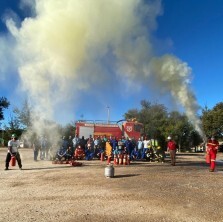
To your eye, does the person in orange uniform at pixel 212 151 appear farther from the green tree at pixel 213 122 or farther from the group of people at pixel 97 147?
the green tree at pixel 213 122

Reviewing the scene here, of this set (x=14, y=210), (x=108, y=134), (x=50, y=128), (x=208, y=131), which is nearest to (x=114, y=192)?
(x=14, y=210)

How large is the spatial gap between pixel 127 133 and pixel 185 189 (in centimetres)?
1618

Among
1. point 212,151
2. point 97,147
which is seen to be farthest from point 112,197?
point 97,147

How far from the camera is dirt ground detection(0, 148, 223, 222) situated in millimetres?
8820

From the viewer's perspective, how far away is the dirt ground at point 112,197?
28.9 feet

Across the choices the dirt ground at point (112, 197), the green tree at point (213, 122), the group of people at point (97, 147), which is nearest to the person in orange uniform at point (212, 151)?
the dirt ground at point (112, 197)

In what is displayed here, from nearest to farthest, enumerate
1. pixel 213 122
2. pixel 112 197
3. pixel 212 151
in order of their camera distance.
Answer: pixel 112 197, pixel 212 151, pixel 213 122

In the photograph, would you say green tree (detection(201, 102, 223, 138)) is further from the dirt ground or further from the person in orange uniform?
the dirt ground

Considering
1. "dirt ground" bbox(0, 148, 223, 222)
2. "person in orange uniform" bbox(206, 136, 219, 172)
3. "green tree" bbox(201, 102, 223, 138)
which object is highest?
"green tree" bbox(201, 102, 223, 138)

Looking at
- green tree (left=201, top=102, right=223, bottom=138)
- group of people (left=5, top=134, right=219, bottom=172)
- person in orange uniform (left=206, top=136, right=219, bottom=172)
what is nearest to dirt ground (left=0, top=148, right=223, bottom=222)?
person in orange uniform (left=206, top=136, right=219, bottom=172)

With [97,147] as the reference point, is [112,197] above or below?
below

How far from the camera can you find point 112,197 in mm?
10820

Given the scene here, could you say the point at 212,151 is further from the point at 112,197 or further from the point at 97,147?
the point at 97,147

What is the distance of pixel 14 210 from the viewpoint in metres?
9.37
